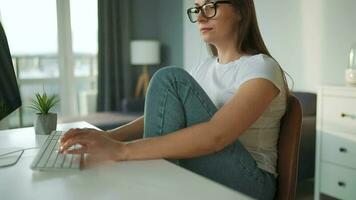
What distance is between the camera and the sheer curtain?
469 cm

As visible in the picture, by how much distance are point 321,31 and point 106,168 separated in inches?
102

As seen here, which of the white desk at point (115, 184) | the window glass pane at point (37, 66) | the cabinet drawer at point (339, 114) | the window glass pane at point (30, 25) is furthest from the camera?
the window glass pane at point (37, 66)

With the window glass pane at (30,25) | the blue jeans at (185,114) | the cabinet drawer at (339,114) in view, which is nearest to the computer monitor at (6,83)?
the blue jeans at (185,114)

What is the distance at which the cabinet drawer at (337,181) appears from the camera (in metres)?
2.16

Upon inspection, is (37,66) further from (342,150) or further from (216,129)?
(216,129)

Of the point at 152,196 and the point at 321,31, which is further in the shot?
the point at 321,31

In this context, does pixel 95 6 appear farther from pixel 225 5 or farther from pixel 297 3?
pixel 225 5

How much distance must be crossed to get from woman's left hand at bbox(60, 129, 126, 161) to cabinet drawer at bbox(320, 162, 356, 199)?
1700mm

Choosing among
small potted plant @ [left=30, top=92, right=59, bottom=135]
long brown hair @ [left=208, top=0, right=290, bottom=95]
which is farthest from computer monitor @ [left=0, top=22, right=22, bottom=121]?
long brown hair @ [left=208, top=0, right=290, bottom=95]

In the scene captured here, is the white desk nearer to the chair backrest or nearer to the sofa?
the chair backrest

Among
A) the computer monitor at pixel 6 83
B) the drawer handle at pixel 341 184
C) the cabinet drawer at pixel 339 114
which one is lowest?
the drawer handle at pixel 341 184

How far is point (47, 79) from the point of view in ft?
15.2

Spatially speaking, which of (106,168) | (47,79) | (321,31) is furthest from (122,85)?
(106,168)

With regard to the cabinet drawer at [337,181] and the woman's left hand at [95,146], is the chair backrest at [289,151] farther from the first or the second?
the cabinet drawer at [337,181]
